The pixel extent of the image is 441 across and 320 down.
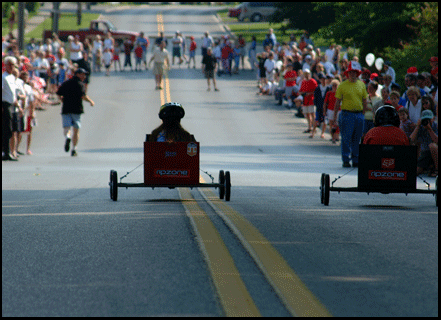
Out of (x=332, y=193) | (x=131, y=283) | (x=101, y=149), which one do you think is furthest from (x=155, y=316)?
(x=101, y=149)

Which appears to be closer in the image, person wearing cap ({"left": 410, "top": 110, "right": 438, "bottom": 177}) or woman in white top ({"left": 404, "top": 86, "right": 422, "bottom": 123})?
person wearing cap ({"left": 410, "top": 110, "right": 438, "bottom": 177})

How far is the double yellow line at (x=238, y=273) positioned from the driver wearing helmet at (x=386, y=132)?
2.81m

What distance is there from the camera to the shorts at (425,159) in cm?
1744

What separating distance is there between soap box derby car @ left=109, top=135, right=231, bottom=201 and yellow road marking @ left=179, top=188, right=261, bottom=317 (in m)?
2.12

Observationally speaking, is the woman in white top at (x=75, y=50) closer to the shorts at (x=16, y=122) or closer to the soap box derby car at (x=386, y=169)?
the shorts at (x=16, y=122)

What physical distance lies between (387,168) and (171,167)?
10.4 feet

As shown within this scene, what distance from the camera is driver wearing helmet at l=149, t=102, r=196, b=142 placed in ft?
42.2

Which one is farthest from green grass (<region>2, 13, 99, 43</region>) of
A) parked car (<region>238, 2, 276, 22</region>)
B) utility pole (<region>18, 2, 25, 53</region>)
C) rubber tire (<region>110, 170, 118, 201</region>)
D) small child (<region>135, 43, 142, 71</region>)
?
rubber tire (<region>110, 170, 118, 201</region>)

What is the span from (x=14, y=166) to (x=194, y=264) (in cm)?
1301

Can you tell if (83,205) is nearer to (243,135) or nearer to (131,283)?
(131,283)

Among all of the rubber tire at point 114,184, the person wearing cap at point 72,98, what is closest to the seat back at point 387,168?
the rubber tire at point 114,184

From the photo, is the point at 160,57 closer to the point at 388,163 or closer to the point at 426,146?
the point at 426,146

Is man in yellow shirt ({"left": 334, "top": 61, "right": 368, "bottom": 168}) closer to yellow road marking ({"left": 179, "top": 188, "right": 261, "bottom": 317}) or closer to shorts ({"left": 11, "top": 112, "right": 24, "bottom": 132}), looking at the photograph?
shorts ({"left": 11, "top": 112, "right": 24, "bottom": 132})

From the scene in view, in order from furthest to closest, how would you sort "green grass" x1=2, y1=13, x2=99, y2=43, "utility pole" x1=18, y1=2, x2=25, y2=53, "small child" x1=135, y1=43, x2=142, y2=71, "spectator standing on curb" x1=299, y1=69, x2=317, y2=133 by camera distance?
"green grass" x1=2, y1=13, x2=99, y2=43, "small child" x1=135, y1=43, x2=142, y2=71, "utility pole" x1=18, y1=2, x2=25, y2=53, "spectator standing on curb" x1=299, y1=69, x2=317, y2=133
